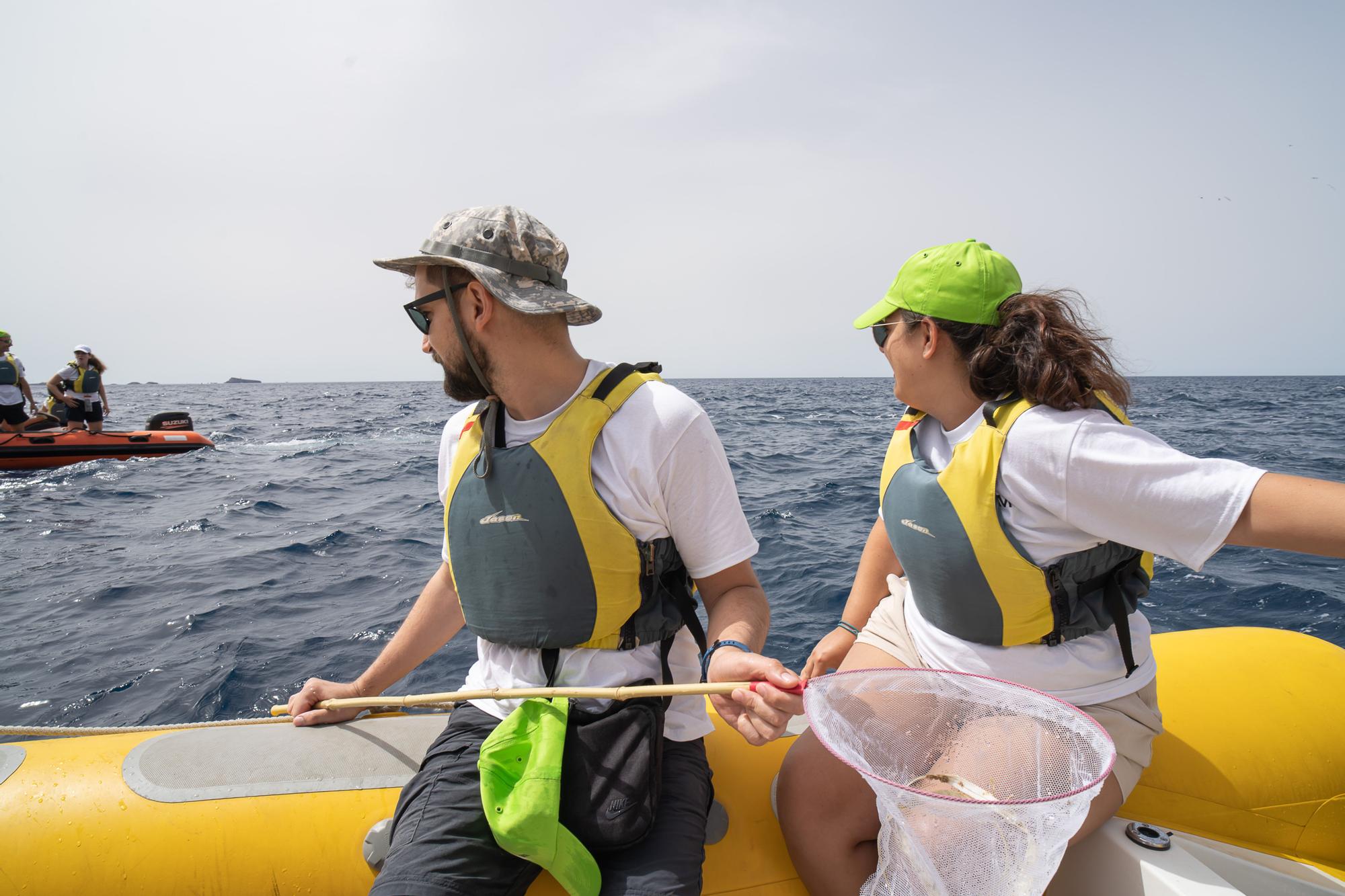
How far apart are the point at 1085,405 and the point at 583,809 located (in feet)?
4.74

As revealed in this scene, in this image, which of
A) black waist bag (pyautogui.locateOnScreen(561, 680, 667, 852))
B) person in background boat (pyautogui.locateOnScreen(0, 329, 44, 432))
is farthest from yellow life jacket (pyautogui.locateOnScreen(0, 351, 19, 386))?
black waist bag (pyautogui.locateOnScreen(561, 680, 667, 852))

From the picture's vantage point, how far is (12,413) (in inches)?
534

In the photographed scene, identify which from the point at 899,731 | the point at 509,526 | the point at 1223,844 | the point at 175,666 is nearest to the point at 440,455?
the point at 509,526

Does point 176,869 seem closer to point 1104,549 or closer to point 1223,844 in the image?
point 1104,549

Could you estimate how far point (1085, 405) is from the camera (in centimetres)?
172

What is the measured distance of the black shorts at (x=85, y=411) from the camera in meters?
14.4

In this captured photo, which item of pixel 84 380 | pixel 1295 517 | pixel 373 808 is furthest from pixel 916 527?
pixel 84 380

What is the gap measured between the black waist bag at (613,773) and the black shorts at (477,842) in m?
0.05

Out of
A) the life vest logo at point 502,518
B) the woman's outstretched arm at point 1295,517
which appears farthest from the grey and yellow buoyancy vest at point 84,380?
the woman's outstretched arm at point 1295,517

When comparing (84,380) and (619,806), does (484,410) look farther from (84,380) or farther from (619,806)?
(84,380)

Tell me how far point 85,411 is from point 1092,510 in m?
18.0

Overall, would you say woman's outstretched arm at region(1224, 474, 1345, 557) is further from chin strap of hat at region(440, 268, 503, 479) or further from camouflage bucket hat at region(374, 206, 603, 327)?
chin strap of hat at region(440, 268, 503, 479)

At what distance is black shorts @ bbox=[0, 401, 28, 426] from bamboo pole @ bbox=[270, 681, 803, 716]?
628 inches

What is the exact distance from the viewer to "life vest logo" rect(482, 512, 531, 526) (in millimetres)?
1848
